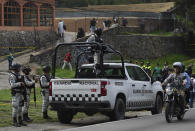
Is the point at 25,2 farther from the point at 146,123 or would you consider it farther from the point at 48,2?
the point at 146,123

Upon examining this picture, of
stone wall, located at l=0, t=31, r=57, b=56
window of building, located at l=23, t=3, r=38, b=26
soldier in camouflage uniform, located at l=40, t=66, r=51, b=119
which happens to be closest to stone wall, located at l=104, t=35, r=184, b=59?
stone wall, located at l=0, t=31, r=57, b=56

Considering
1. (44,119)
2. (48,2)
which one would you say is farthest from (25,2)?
(44,119)

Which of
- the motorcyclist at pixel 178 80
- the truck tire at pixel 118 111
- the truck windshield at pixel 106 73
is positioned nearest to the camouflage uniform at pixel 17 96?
the truck windshield at pixel 106 73

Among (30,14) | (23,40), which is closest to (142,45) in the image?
(30,14)

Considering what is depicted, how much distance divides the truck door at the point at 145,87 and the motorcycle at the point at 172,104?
215 cm

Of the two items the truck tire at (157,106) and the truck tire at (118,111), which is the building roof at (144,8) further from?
the truck tire at (118,111)

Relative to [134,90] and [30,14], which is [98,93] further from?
[30,14]

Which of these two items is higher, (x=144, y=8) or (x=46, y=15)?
(x=144, y=8)

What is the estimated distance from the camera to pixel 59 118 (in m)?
16.4

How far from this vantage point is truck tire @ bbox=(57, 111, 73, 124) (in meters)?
16.3

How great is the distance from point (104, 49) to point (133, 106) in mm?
2152

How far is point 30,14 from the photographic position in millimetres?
48250

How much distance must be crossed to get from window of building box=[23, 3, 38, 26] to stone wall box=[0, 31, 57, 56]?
1.02 m

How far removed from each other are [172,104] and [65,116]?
3.25 metres
